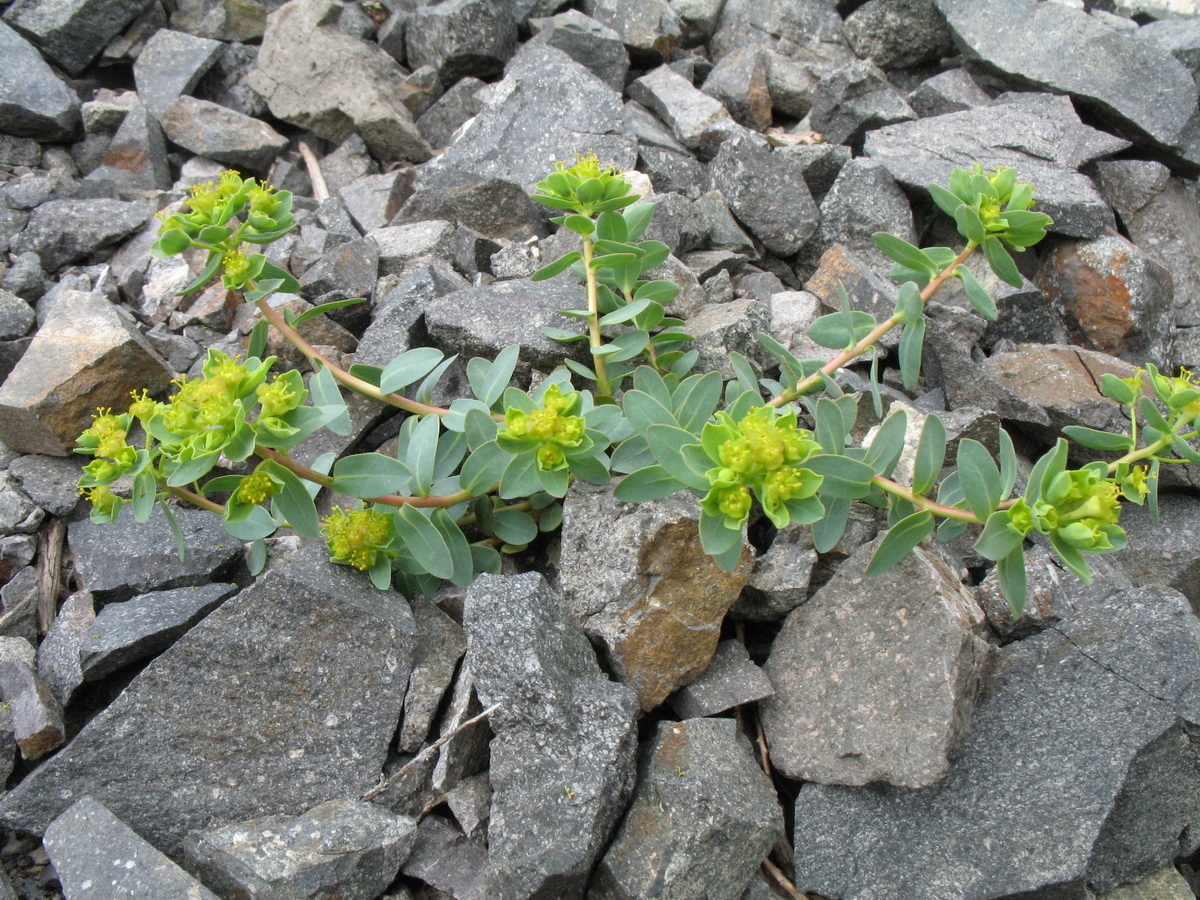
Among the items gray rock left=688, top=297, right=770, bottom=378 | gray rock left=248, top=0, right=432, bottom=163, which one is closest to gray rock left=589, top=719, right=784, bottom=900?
gray rock left=688, top=297, right=770, bottom=378

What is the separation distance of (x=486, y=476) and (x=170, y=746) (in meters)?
1.22

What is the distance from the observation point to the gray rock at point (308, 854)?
7.51 ft

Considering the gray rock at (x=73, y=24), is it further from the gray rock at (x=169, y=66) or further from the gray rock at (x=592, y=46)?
the gray rock at (x=592, y=46)

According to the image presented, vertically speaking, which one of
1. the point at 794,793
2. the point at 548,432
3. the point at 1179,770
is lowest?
the point at 794,793

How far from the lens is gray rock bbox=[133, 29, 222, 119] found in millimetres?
5367

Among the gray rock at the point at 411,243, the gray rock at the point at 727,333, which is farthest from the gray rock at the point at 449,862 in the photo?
the gray rock at the point at 411,243

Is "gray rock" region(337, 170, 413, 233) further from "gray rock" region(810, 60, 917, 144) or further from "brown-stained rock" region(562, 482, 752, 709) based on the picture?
"brown-stained rock" region(562, 482, 752, 709)

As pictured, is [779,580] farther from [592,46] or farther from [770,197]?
[592,46]

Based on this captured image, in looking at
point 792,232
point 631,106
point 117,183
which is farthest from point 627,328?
point 117,183

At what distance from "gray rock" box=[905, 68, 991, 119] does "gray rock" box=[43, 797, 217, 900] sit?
5326 millimetres

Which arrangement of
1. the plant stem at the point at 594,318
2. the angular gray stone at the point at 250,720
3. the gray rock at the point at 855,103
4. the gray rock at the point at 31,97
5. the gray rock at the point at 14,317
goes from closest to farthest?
the angular gray stone at the point at 250,720 < the plant stem at the point at 594,318 < the gray rock at the point at 14,317 < the gray rock at the point at 31,97 < the gray rock at the point at 855,103

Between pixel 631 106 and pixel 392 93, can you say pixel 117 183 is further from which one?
pixel 631 106

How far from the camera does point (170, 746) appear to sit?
8.58ft

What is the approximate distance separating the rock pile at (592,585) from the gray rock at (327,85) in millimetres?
24
